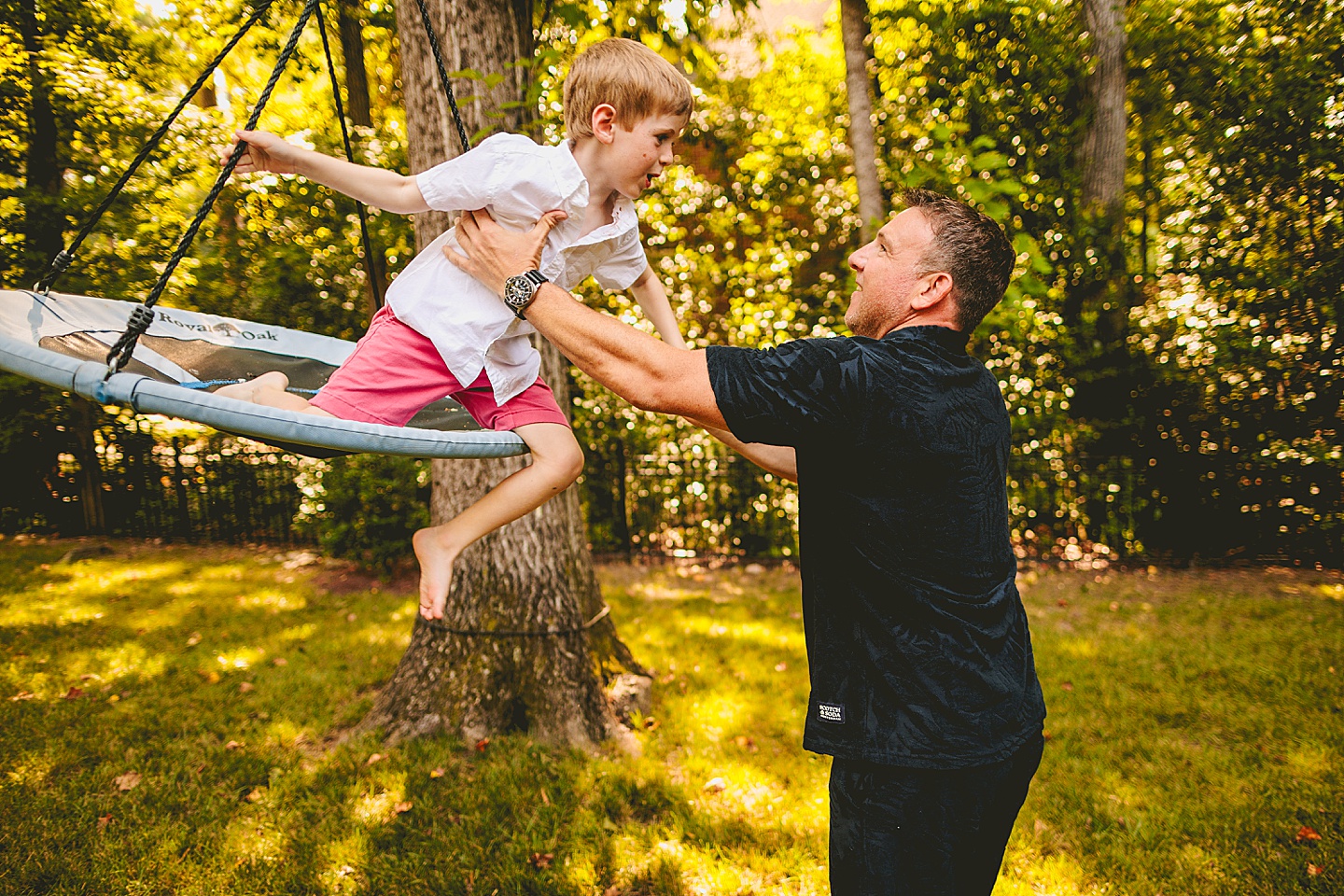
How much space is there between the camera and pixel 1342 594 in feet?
18.5

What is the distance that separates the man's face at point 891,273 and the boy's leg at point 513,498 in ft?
2.55

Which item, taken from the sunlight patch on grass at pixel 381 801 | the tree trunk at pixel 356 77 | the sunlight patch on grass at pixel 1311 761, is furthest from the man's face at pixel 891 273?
the tree trunk at pixel 356 77

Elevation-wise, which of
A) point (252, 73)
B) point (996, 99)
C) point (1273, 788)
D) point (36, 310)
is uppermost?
point (252, 73)

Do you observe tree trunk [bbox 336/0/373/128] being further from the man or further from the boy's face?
the man

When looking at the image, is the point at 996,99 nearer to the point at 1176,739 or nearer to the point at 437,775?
the point at 1176,739

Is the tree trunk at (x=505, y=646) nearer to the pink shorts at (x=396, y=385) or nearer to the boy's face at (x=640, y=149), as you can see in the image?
the pink shorts at (x=396, y=385)

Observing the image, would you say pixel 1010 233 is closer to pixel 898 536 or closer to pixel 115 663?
pixel 898 536

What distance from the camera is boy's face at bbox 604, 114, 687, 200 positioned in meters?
1.96

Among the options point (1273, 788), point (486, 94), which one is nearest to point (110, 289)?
point (486, 94)

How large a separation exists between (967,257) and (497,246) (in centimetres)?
102

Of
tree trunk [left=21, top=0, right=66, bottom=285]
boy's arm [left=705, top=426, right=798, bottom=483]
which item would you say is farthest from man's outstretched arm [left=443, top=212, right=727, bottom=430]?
tree trunk [left=21, top=0, right=66, bottom=285]

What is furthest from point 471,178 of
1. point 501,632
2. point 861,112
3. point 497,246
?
point 861,112

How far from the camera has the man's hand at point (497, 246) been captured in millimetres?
1669

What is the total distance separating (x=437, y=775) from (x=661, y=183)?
4921 mm
